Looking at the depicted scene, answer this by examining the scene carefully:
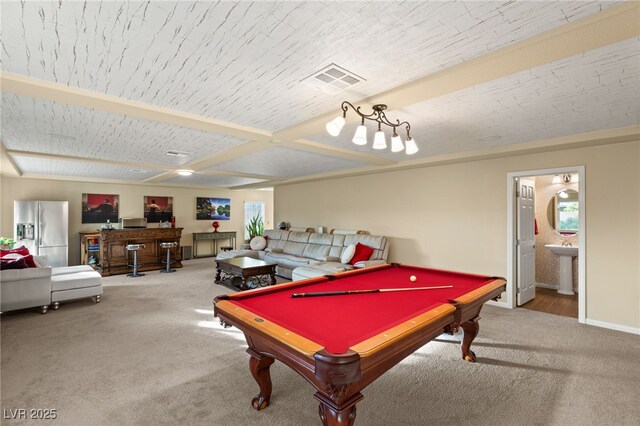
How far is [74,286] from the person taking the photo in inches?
173

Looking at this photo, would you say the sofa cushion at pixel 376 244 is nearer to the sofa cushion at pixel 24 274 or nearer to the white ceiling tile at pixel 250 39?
the white ceiling tile at pixel 250 39

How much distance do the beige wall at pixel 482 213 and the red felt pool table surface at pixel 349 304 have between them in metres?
2.01

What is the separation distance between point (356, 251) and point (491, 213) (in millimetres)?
2294

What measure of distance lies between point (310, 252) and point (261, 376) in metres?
4.54

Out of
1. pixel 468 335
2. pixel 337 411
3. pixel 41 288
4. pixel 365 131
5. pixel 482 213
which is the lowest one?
pixel 468 335

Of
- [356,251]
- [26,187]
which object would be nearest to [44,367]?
[356,251]

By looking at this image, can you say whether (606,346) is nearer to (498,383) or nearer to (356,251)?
(498,383)

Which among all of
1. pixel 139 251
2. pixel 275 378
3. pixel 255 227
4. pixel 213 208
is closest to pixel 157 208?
pixel 213 208

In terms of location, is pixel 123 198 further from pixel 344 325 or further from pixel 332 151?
pixel 344 325

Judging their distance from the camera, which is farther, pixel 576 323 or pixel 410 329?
pixel 576 323

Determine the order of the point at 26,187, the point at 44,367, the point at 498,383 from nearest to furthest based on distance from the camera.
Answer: the point at 498,383 < the point at 44,367 < the point at 26,187

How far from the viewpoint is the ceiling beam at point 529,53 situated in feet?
5.03

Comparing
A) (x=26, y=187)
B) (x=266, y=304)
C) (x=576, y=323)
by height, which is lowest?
(x=576, y=323)

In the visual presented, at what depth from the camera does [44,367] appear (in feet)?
8.89
